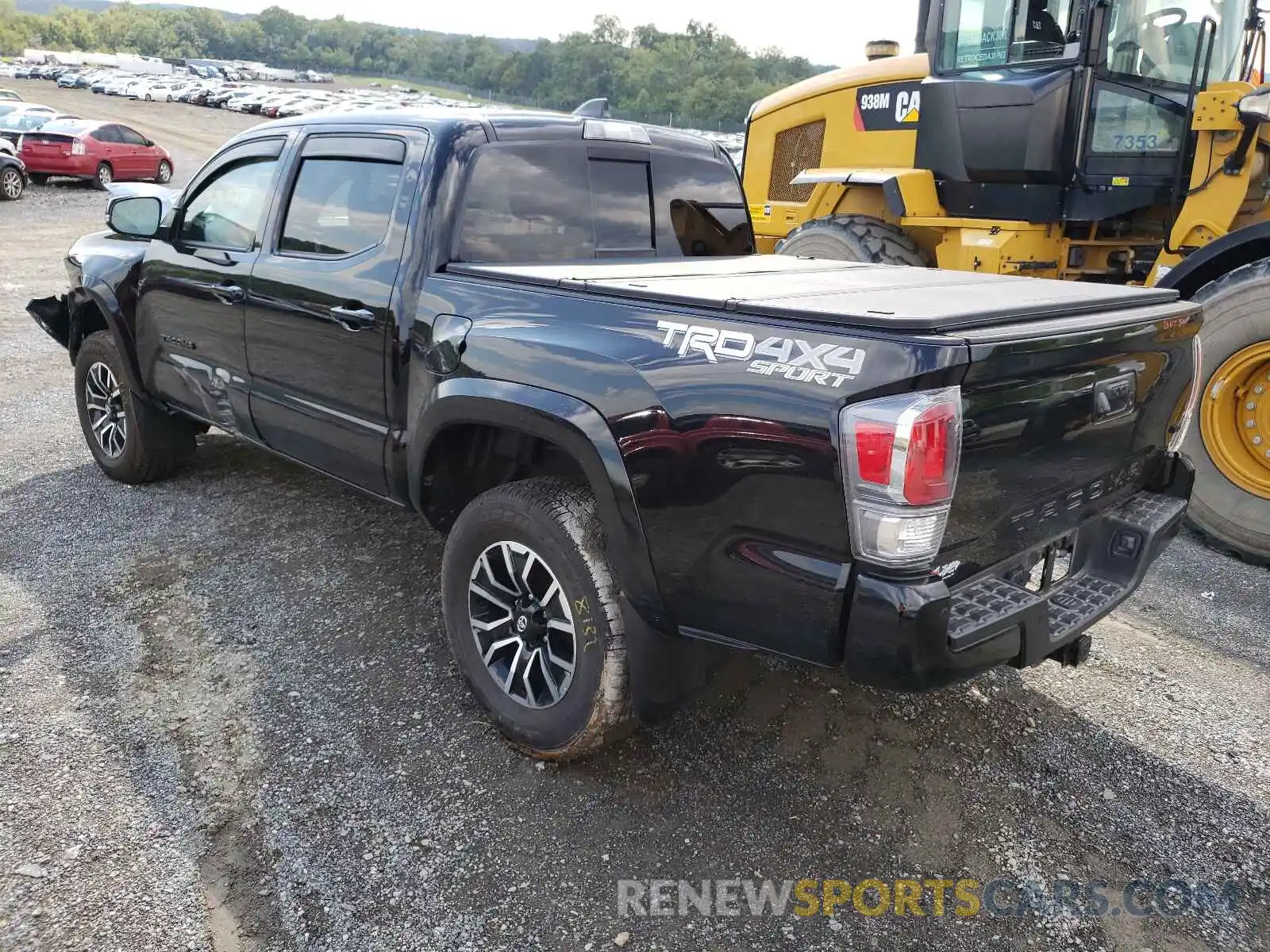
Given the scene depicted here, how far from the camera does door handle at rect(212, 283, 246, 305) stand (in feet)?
13.6

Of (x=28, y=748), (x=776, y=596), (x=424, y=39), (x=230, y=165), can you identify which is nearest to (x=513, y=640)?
(x=776, y=596)

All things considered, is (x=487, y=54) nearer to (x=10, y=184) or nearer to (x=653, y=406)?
(x=10, y=184)

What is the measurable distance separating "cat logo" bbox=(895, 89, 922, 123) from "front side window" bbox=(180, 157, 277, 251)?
4.51m

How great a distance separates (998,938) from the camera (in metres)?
2.44

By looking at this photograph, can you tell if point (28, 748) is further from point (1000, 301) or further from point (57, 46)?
point (57, 46)

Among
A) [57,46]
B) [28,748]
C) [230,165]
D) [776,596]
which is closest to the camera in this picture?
[776,596]

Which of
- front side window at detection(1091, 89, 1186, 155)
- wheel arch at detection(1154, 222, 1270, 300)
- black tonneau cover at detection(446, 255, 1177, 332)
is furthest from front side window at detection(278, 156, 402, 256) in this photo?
front side window at detection(1091, 89, 1186, 155)

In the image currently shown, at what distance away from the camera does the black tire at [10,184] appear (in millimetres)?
19516

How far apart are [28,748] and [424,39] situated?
189 metres

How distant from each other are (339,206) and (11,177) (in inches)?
803

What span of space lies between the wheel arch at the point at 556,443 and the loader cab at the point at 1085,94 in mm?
4422

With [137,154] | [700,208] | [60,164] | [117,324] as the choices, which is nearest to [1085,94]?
[700,208]

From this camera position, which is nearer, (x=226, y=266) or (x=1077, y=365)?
(x=1077, y=365)

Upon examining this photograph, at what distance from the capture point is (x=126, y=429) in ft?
17.1
